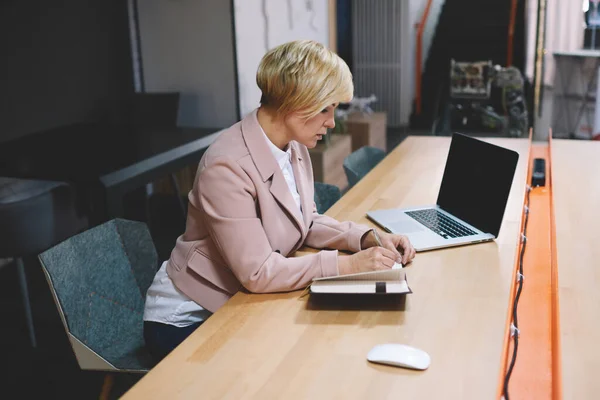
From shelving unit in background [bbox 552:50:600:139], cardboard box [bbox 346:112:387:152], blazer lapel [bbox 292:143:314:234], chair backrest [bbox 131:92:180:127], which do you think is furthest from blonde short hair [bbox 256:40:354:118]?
shelving unit in background [bbox 552:50:600:139]

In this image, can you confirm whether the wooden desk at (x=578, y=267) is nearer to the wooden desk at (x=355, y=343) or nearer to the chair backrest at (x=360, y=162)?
the wooden desk at (x=355, y=343)

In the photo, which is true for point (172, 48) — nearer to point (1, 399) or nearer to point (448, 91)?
point (1, 399)

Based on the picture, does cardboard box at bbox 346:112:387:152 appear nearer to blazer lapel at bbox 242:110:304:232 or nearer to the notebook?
blazer lapel at bbox 242:110:304:232

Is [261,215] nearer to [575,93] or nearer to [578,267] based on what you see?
[578,267]

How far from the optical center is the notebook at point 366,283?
63.4 inches

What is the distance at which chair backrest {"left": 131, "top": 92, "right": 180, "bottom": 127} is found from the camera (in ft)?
15.4

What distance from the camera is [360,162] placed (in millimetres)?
3191

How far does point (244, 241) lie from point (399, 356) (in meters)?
0.53

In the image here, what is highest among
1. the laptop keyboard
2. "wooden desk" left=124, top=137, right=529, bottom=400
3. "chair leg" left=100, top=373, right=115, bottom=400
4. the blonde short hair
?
the blonde short hair

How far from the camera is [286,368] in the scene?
1.36 m

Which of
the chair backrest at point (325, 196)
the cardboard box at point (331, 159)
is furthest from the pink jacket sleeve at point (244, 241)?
the cardboard box at point (331, 159)

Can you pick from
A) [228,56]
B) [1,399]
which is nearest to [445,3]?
[228,56]

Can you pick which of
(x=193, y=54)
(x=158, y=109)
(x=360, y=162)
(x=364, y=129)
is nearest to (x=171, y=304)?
(x=360, y=162)

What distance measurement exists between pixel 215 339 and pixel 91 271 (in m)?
0.64
